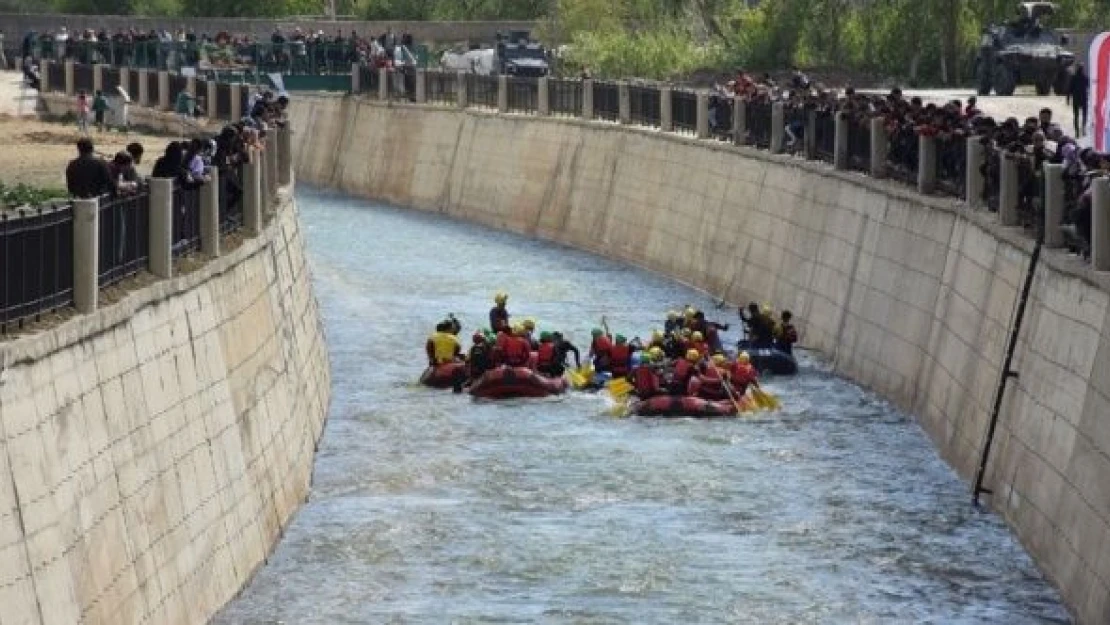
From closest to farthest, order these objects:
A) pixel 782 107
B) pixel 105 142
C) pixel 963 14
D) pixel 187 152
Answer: pixel 187 152, pixel 782 107, pixel 105 142, pixel 963 14

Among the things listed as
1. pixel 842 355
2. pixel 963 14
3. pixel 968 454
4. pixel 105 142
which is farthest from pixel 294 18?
pixel 968 454

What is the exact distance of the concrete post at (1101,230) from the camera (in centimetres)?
3284

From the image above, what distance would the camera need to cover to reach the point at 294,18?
12269 cm

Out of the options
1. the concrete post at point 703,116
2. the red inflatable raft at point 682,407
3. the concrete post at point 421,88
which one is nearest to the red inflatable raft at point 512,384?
the red inflatable raft at point 682,407

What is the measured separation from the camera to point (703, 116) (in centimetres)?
6488

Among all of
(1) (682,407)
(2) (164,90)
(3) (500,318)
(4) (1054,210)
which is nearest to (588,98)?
(2) (164,90)

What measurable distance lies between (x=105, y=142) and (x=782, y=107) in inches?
757

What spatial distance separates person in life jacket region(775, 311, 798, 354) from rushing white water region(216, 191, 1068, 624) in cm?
66

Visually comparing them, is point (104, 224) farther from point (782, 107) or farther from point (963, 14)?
point (963, 14)

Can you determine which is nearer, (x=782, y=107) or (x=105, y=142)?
(x=782, y=107)

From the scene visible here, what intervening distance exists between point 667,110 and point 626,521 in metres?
31.2

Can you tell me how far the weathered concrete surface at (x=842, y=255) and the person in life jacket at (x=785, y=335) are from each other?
729 mm

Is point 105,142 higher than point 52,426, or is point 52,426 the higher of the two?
point 52,426

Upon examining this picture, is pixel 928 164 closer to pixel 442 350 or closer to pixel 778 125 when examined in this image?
pixel 442 350
